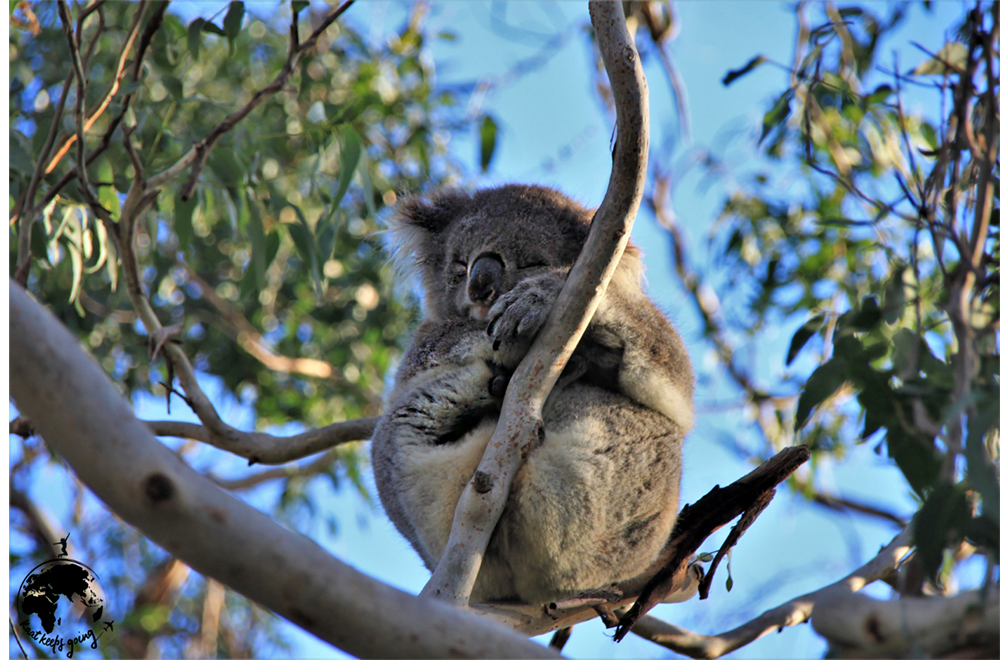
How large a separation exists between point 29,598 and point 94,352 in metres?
1.72

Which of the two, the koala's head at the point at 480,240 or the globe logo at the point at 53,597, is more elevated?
the koala's head at the point at 480,240

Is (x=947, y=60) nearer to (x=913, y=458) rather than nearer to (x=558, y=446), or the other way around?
(x=913, y=458)

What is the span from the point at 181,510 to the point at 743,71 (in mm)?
2174

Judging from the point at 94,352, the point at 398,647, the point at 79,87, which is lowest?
the point at 398,647

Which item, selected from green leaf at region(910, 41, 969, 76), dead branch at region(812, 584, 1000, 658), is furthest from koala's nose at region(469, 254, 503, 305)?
dead branch at region(812, 584, 1000, 658)

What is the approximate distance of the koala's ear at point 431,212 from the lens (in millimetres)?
2842

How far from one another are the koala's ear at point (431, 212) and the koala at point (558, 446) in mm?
719

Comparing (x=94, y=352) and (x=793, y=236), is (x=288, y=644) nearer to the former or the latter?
(x=94, y=352)


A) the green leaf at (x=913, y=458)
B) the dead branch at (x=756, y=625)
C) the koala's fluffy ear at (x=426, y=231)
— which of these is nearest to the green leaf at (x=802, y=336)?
the dead branch at (x=756, y=625)

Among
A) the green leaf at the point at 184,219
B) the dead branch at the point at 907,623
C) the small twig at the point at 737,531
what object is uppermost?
the green leaf at the point at 184,219

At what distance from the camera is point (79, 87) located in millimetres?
2117

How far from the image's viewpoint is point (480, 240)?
8.19ft

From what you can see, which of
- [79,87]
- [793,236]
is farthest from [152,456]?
[793,236]

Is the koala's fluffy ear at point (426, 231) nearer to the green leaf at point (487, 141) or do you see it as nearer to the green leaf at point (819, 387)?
the green leaf at point (487, 141)
